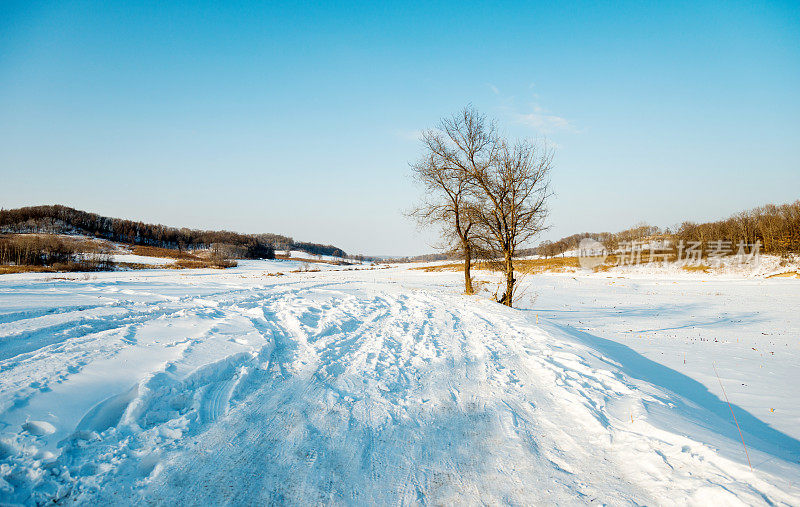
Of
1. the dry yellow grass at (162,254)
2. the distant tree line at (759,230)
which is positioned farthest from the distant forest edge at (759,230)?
the dry yellow grass at (162,254)

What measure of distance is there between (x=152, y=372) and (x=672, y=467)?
5.75 metres

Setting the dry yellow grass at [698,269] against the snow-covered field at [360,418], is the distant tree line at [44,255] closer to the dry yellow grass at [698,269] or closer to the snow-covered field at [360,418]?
the snow-covered field at [360,418]

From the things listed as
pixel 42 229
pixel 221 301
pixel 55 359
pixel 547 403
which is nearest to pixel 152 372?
pixel 55 359

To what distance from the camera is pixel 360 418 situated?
11.7 feet

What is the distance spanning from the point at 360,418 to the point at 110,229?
16120 cm

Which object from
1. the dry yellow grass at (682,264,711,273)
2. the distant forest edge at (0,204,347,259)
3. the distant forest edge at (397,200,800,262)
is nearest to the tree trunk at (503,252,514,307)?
the distant forest edge at (397,200,800,262)

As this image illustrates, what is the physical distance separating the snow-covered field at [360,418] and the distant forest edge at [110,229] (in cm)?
9672

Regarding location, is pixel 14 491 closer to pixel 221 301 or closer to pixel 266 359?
pixel 266 359

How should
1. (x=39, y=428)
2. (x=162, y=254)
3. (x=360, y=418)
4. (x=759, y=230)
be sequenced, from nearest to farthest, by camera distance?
(x=39, y=428), (x=360, y=418), (x=759, y=230), (x=162, y=254)

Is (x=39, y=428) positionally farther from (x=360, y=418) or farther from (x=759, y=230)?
(x=759, y=230)

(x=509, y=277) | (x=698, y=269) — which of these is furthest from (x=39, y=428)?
(x=698, y=269)

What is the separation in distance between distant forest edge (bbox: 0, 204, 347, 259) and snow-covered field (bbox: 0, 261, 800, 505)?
96.7m

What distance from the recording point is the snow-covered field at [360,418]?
2467 mm

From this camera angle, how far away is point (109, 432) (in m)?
2.90
